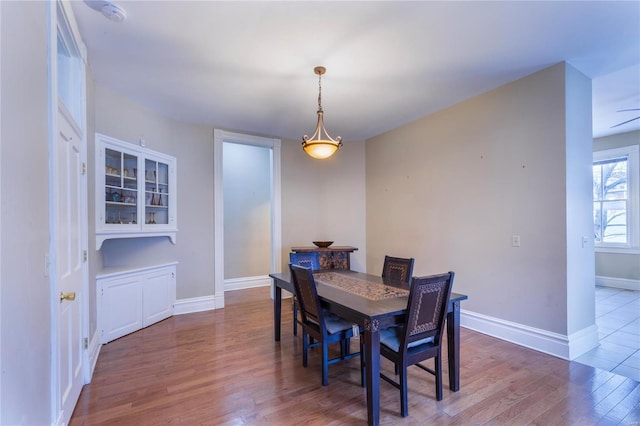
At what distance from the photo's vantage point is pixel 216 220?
4684mm

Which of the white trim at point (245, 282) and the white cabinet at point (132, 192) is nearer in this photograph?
the white cabinet at point (132, 192)

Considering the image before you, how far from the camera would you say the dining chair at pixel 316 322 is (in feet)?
7.79

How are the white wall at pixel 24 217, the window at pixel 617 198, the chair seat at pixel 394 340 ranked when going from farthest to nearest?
the window at pixel 617 198 → the chair seat at pixel 394 340 → the white wall at pixel 24 217

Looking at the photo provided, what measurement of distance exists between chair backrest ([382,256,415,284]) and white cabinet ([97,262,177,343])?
2933 millimetres

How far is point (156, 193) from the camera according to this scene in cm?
397

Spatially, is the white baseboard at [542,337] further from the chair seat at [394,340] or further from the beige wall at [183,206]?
the beige wall at [183,206]

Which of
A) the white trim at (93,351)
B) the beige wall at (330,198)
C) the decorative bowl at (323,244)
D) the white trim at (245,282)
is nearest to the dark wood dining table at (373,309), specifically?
the decorative bowl at (323,244)

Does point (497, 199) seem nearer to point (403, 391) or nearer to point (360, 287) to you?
point (360, 287)

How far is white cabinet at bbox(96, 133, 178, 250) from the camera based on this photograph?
10.6 feet

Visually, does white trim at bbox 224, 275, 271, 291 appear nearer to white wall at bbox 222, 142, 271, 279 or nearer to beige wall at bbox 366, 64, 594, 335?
white wall at bbox 222, 142, 271, 279

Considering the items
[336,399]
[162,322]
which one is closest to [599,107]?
[336,399]

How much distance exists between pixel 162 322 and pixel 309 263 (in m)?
2.13

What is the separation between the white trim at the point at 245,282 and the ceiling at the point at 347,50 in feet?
11.1

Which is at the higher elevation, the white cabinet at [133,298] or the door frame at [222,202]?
the door frame at [222,202]
